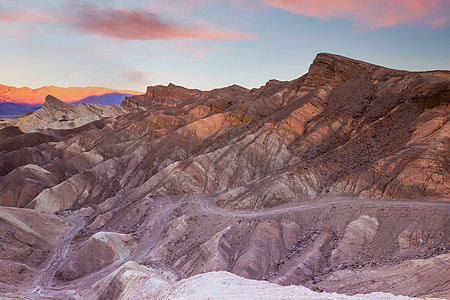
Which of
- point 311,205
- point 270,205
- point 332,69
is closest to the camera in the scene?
point 311,205

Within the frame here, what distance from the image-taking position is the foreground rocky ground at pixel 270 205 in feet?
77.7

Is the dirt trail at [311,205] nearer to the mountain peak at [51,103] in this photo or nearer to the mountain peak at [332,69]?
the mountain peak at [332,69]

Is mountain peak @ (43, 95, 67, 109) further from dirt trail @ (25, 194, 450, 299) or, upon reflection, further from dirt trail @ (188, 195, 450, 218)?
dirt trail @ (188, 195, 450, 218)

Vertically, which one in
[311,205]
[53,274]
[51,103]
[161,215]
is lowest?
[53,274]

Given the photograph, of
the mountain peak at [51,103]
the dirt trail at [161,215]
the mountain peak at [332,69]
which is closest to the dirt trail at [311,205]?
the dirt trail at [161,215]

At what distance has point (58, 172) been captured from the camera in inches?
2275

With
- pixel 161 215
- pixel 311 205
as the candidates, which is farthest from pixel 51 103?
pixel 311 205

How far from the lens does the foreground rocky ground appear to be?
932 inches

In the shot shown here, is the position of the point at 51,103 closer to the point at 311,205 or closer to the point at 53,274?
the point at 53,274

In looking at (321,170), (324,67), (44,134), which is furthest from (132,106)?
(321,170)

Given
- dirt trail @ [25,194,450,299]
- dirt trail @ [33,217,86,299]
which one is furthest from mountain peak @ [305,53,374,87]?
dirt trail @ [33,217,86,299]

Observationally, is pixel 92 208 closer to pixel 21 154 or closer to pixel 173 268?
pixel 173 268

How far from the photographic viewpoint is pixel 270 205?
33812mm

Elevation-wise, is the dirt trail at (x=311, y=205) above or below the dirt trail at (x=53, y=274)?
above
